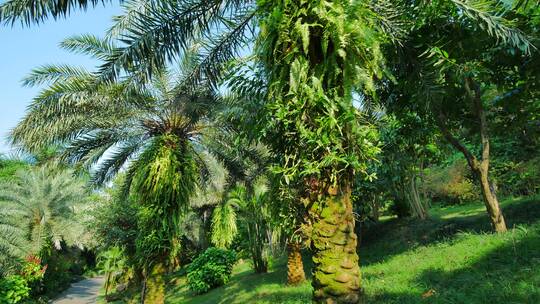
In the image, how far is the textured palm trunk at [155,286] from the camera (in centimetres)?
1042

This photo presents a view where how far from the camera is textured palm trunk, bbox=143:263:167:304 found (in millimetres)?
10419

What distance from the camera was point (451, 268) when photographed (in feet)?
25.6

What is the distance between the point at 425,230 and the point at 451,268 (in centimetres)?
576

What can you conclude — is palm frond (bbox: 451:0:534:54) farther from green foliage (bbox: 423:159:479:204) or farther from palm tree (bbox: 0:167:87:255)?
palm tree (bbox: 0:167:87:255)

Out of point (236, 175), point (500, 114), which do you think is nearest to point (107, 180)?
point (236, 175)

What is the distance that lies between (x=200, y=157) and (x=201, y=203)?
48.6 ft

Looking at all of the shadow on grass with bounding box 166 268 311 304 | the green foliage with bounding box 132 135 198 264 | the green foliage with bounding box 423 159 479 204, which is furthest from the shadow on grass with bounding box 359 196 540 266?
the green foliage with bounding box 423 159 479 204

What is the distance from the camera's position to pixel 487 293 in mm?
5789

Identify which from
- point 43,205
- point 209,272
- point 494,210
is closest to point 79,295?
point 43,205

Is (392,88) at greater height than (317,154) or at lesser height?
greater

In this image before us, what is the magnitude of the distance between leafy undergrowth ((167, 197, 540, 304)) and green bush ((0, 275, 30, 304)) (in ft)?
28.0

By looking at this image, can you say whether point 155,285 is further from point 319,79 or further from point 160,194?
point 319,79

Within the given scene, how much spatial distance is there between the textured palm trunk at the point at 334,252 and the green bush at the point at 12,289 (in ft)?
53.3

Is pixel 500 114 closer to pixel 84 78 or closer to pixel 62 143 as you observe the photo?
pixel 84 78
